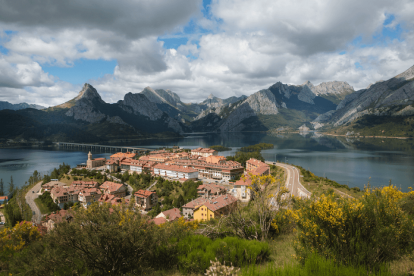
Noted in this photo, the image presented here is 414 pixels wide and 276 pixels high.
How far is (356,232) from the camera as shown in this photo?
410 centimetres

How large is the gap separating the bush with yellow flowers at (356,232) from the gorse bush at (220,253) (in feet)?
2.93

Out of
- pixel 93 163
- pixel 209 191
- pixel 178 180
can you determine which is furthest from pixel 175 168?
pixel 93 163

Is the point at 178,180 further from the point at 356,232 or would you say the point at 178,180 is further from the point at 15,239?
the point at 356,232

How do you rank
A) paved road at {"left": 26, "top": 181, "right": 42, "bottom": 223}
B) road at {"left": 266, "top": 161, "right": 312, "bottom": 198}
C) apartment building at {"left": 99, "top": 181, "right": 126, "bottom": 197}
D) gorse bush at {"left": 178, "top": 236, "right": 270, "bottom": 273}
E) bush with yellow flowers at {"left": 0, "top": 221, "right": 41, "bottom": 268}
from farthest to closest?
apartment building at {"left": 99, "top": 181, "right": 126, "bottom": 197}
paved road at {"left": 26, "top": 181, "right": 42, "bottom": 223}
road at {"left": 266, "top": 161, "right": 312, "bottom": 198}
bush with yellow flowers at {"left": 0, "top": 221, "right": 41, "bottom": 268}
gorse bush at {"left": 178, "top": 236, "right": 270, "bottom": 273}

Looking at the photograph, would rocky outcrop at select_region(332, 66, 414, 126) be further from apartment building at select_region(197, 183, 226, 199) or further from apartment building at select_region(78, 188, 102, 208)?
apartment building at select_region(78, 188, 102, 208)

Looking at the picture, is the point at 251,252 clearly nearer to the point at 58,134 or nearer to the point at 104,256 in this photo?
the point at 104,256

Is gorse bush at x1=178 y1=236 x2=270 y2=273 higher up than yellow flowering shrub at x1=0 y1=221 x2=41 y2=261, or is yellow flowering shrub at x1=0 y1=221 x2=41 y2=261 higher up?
gorse bush at x1=178 y1=236 x2=270 y2=273

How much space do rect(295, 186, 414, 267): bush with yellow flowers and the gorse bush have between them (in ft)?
2.93

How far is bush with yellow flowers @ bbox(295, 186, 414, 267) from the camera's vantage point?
3.87m

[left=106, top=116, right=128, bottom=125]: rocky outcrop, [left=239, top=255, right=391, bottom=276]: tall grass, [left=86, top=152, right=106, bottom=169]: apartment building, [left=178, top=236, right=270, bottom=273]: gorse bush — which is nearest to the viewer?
[left=239, top=255, right=391, bottom=276]: tall grass

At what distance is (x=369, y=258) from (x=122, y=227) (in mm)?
4251

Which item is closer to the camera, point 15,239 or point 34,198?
point 15,239

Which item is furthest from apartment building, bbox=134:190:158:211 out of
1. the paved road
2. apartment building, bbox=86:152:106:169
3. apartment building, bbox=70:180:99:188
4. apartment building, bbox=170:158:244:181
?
apartment building, bbox=86:152:106:169

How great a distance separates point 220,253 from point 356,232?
2.64 meters
